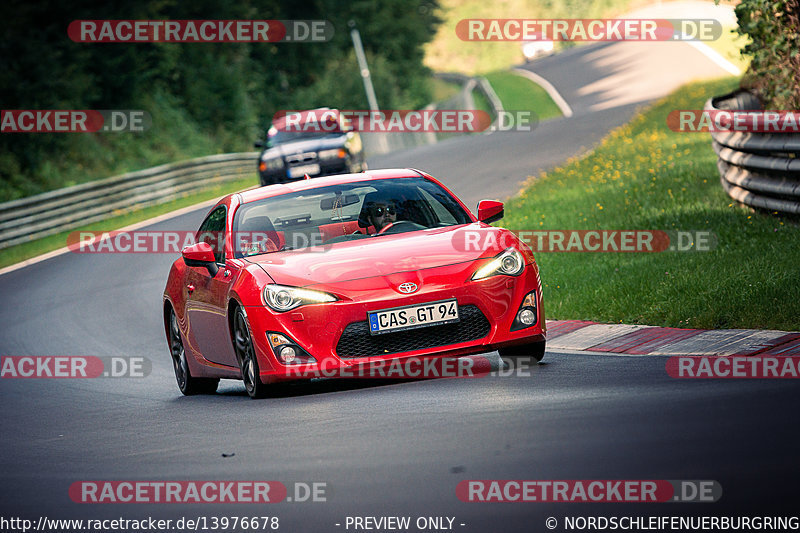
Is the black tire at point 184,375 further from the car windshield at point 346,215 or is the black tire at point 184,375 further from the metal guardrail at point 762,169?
the metal guardrail at point 762,169

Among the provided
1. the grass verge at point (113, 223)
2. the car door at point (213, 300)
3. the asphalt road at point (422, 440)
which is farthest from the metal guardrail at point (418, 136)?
the asphalt road at point (422, 440)

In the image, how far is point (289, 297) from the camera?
8.23 m

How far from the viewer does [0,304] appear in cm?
1883

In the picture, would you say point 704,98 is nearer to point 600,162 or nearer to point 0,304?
point 600,162

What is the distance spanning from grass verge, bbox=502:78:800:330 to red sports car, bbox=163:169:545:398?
168 centimetres

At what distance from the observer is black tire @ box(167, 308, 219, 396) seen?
34.5ft

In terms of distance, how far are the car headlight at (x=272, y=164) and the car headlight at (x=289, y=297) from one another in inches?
743

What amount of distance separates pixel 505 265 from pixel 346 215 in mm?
1686

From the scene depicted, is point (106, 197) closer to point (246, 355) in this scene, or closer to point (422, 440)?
point (246, 355)

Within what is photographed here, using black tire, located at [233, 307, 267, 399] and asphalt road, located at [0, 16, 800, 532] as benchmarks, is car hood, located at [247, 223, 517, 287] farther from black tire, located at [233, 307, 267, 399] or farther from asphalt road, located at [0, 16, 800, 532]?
asphalt road, located at [0, 16, 800, 532]

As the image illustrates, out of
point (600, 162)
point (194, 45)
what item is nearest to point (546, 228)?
point (600, 162)

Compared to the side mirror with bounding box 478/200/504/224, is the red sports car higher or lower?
lower

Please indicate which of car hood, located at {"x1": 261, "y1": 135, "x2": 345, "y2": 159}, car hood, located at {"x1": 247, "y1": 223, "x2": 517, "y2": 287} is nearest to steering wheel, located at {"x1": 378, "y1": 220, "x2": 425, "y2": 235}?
car hood, located at {"x1": 247, "y1": 223, "x2": 517, "y2": 287}

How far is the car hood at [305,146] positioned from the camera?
2684 cm
